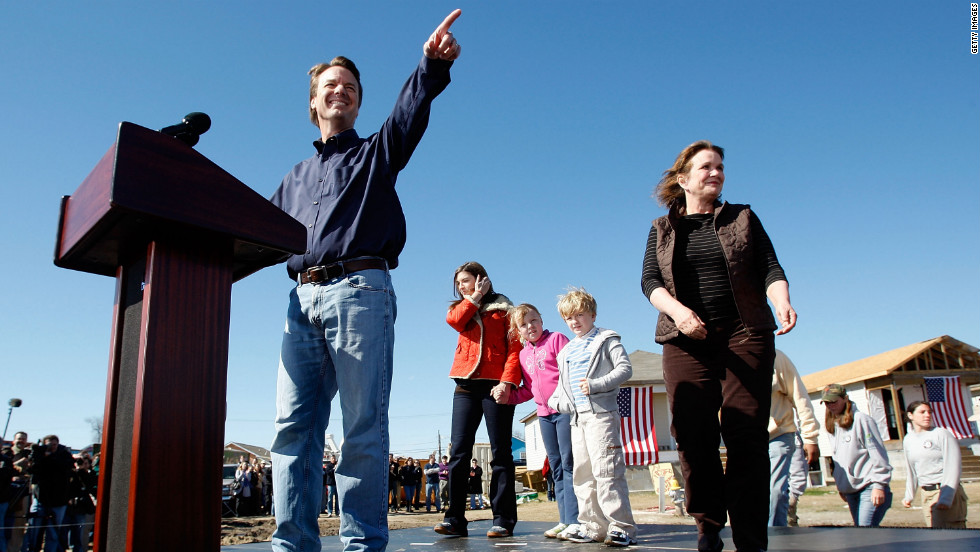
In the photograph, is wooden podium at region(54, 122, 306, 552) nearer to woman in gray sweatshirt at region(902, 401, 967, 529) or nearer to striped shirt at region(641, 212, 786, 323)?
striped shirt at region(641, 212, 786, 323)

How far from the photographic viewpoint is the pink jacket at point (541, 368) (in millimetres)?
5137

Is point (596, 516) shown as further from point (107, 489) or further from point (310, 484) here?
point (107, 489)

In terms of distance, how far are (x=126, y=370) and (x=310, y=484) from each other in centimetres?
87

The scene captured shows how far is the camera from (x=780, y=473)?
5.74m

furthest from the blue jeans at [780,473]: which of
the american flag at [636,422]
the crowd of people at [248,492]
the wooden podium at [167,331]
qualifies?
the crowd of people at [248,492]

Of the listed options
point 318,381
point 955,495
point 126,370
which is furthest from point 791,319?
point 955,495

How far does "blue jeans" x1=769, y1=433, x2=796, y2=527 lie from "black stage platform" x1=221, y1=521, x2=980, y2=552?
1.46 metres

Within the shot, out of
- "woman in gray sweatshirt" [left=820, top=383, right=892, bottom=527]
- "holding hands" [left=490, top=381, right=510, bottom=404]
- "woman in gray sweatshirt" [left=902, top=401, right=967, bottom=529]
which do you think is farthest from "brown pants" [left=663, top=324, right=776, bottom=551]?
"woman in gray sweatshirt" [left=902, top=401, right=967, bottom=529]

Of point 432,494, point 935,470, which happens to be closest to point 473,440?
point 935,470

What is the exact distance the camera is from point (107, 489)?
71.1 inches

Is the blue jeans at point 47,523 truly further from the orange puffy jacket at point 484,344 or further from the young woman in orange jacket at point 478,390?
the orange puffy jacket at point 484,344

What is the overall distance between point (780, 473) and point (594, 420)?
2.56 meters

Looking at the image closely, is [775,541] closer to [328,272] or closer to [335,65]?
[328,272]

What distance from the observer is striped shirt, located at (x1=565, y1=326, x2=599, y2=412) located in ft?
14.2
